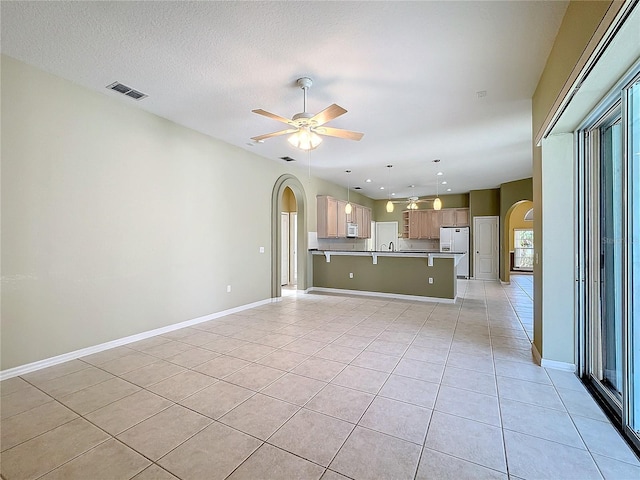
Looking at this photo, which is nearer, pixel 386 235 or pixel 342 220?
pixel 342 220

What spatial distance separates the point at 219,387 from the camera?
2.55 meters

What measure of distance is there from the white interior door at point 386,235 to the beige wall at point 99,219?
25.2ft

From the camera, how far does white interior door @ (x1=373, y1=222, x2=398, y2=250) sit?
1157 cm

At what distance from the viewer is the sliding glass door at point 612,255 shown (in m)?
1.89

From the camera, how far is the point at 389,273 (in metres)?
6.80

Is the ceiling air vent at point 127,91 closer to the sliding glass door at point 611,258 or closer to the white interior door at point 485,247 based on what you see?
the sliding glass door at point 611,258

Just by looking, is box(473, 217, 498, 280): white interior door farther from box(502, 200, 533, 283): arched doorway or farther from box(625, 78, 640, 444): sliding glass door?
box(625, 78, 640, 444): sliding glass door

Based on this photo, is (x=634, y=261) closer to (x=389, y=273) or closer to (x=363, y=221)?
(x=389, y=273)

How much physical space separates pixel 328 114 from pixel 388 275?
4688mm

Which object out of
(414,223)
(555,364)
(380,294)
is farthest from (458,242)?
(555,364)

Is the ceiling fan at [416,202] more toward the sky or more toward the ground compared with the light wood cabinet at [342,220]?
more toward the sky

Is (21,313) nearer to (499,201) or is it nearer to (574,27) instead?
(574,27)

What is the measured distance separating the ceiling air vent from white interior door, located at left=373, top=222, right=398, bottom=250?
9.55 meters

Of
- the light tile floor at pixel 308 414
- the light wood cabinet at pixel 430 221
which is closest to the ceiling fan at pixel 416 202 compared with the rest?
the light wood cabinet at pixel 430 221
